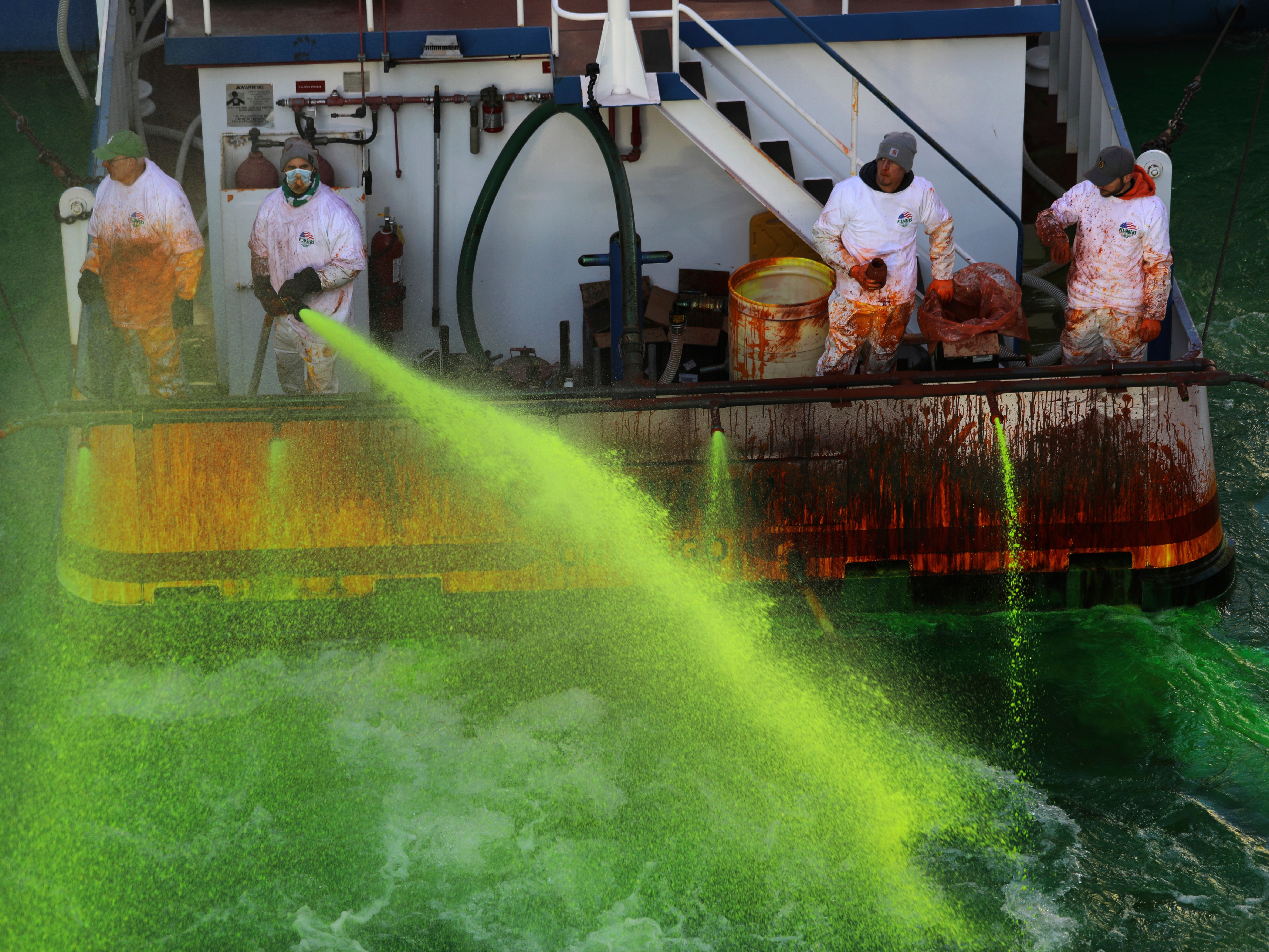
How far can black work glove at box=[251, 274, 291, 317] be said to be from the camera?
24.0 feet

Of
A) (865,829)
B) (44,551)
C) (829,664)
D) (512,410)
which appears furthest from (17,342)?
(865,829)

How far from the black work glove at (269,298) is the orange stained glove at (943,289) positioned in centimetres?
347

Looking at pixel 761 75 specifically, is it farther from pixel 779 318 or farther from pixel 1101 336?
pixel 1101 336

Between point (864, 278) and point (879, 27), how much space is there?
6.20 feet

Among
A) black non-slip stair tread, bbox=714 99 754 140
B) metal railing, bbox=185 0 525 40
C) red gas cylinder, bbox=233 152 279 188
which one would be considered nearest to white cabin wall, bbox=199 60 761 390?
red gas cylinder, bbox=233 152 279 188

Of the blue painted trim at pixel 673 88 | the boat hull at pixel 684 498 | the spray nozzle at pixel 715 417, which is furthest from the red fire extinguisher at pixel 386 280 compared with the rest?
the spray nozzle at pixel 715 417

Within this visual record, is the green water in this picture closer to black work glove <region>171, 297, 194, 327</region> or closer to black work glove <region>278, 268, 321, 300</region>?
black work glove <region>278, 268, 321, 300</region>

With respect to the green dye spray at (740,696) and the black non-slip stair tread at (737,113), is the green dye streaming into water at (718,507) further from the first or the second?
the black non-slip stair tread at (737,113)

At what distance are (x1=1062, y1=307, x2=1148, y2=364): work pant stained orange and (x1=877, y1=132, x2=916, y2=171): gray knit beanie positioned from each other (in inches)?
49.2

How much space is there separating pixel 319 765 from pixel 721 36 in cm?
448

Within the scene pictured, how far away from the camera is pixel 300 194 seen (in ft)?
23.8

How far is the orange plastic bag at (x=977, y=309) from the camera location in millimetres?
7082

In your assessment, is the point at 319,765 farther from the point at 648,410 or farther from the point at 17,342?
the point at 17,342

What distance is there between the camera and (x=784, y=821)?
6.14m
